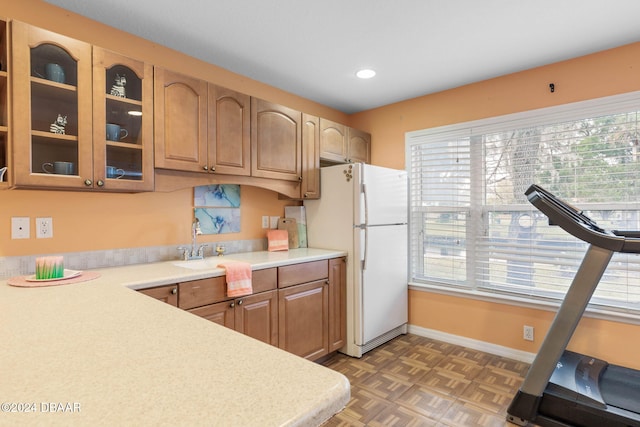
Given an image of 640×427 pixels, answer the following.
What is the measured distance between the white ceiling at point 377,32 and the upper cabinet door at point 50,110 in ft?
1.49

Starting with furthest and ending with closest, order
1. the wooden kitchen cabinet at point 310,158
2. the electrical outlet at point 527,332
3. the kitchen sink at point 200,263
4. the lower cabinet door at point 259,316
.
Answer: the wooden kitchen cabinet at point 310,158
the electrical outlet at point 527,332
the kitchen sink at point 200,263
the lower cabinet door at point 259,316

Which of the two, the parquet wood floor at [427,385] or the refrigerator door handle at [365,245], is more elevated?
the refrigerator door handle at [365,245]

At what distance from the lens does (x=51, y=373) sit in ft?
2.20

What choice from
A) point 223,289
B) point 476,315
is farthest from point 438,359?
point 223,289

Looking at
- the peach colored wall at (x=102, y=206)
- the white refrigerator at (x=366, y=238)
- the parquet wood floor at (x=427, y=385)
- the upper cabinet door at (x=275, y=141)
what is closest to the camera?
the peach colored wall at (x=102, y=206)

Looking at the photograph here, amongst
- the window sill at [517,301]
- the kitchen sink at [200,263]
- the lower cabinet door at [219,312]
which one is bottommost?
the window sill at [517,301]

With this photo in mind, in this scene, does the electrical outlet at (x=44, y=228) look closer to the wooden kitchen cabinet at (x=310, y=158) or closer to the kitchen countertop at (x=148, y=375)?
the kitchen countertop at (x=148, y=375)

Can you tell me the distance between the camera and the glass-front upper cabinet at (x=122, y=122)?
183cm

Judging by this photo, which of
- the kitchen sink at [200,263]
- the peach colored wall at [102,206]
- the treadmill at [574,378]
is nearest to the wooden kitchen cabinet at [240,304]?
the kitchen sink at [200,263]

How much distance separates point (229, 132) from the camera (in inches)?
95.3

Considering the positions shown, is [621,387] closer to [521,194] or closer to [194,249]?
[521,194]

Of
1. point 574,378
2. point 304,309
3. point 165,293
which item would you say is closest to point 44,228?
point 165,293

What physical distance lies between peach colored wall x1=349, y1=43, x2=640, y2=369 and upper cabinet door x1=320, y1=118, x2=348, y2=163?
1.72ft

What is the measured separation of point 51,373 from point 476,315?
10.3 feet
